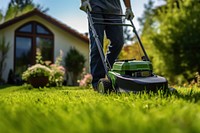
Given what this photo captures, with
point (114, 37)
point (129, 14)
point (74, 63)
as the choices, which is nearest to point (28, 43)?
point (74, 63)

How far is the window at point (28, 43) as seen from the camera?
15.9m

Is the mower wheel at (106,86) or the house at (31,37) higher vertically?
the house at (31,37)

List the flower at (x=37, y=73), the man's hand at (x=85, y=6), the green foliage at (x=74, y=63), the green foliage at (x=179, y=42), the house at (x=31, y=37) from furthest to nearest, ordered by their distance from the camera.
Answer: the green foliage at (x=74, y=63)
the house at (x=31, y=37)
the green foliage at (x=179, y=42)
the flower at (x=37, y=73)
the man's hand at (x=85, y=6)

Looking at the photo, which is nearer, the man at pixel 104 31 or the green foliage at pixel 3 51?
the man at pixel 104 31

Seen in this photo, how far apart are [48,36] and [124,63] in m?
13.2

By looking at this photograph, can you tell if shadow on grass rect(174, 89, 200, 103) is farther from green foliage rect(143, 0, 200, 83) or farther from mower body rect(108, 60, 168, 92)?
green foliage rect(143, 0, 200, 83)

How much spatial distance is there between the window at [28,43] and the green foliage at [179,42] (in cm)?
445

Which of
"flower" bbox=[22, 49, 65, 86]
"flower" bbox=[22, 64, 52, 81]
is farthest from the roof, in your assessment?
"flower" bbox=[22, 64, 52, 81]

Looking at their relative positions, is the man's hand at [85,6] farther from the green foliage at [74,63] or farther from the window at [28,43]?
the green foliage at [74,63]

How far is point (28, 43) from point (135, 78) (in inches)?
511

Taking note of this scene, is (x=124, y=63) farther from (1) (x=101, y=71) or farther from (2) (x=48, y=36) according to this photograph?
(2) (x=48, y=36)

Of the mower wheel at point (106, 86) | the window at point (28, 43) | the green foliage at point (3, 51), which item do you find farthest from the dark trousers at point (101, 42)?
the window at point (28, 43)

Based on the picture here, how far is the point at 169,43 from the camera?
15000mm

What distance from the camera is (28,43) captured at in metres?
16.0
